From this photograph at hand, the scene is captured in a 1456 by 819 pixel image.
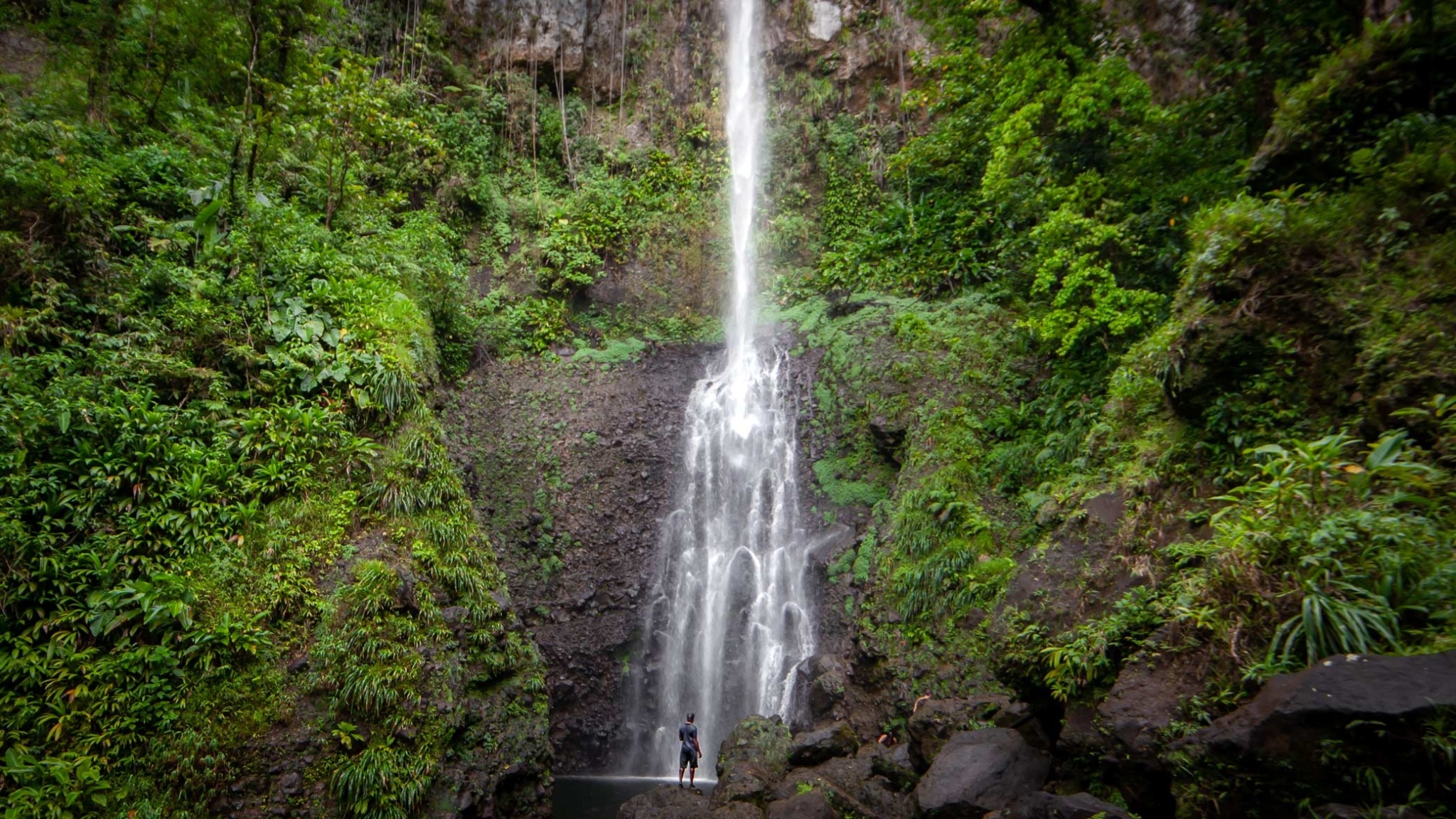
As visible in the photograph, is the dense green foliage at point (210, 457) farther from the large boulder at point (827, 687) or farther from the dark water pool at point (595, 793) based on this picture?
the large boulder at point (827, 687)

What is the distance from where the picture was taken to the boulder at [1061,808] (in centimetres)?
471

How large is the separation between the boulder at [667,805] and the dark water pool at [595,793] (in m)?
1.50

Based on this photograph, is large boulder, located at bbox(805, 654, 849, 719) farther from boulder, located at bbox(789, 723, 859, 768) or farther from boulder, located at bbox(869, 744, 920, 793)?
boulder, located at bbox(869, 744, 920, 793)

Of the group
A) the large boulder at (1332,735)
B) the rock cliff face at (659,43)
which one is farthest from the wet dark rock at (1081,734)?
the rock cliff face at (659,43)

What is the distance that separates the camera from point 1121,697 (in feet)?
17.5

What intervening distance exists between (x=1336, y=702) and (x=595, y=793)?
10.6 m

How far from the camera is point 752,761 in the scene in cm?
919

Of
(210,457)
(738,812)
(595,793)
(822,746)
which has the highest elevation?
(210,457)

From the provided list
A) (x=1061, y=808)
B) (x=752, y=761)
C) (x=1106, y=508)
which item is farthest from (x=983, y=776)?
(x=752, y=761)

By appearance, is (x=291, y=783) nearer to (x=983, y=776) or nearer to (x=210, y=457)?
(x=210, y=457)

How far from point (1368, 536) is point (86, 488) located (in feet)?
36.8

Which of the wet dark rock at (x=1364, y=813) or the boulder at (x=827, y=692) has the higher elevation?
the wet dark rock at (x=1364, y=813)

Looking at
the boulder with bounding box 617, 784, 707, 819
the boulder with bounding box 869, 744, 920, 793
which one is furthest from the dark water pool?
the boulder with bounding box 869, 744, 920, 793

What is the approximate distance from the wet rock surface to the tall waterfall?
0.48 metres
